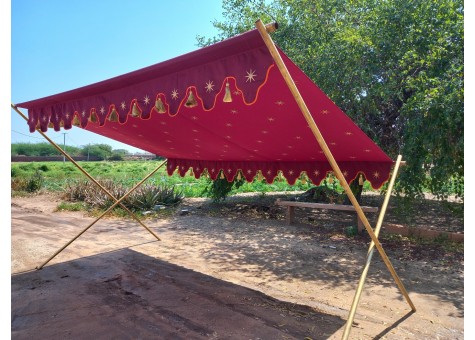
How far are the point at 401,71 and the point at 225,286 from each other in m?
5.82

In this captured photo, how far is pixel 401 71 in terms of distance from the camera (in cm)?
700

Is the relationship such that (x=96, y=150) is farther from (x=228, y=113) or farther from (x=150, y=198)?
(x=228, y=113)

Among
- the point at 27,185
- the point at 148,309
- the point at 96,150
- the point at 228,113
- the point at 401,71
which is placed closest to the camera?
the point at 228,113

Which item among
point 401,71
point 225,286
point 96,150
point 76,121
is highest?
point 96,150

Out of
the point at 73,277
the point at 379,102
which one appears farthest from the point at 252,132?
the point at 379,102

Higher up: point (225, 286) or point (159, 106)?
point (159, 106)

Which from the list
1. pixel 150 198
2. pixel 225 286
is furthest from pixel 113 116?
pixel 150 198

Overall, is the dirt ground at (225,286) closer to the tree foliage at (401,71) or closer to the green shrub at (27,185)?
the tree foliage at (401,71)

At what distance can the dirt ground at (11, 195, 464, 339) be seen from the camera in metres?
3.13

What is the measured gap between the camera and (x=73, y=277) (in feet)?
15.1

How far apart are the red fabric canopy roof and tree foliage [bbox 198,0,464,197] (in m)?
2.32

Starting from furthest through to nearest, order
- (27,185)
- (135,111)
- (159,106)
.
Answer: (27,185), (135,111), (159,106)
